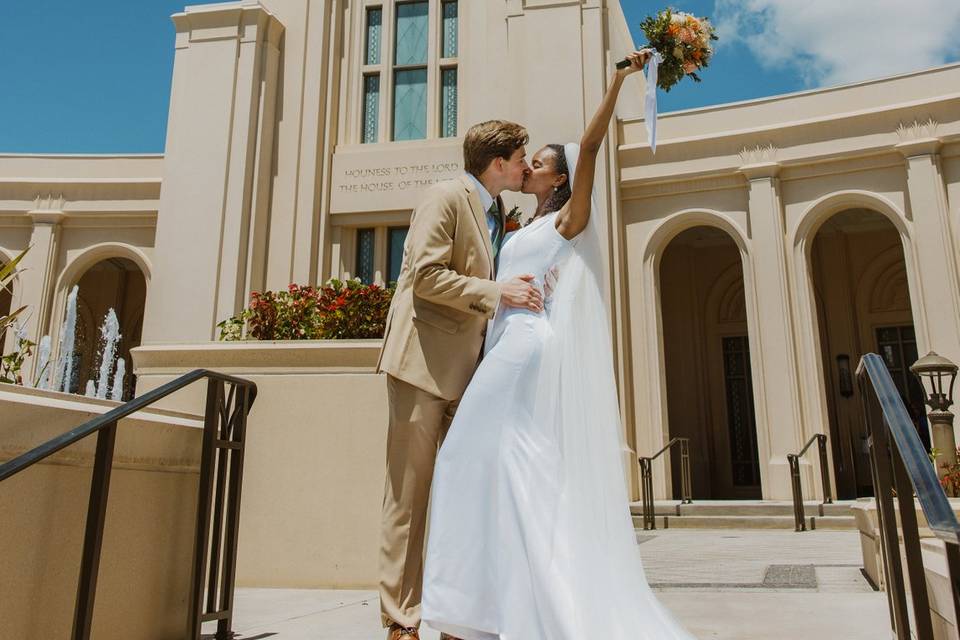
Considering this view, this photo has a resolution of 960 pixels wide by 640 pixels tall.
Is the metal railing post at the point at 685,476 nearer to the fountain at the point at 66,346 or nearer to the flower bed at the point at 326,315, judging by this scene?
the flower bed at the point at 326,315

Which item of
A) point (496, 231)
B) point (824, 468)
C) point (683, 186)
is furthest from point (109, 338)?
point (496, 231)

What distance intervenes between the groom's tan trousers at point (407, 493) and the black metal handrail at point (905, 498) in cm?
153

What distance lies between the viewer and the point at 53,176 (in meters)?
16.4

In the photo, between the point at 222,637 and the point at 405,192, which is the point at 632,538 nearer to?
the point at 222,637

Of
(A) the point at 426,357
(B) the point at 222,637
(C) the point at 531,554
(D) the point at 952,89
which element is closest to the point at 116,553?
(B) the point at 222,637

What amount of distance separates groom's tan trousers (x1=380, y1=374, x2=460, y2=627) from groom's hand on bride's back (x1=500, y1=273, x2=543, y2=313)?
46 cm

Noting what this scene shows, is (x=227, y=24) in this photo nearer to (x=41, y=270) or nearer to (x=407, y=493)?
(x=41, y=270)

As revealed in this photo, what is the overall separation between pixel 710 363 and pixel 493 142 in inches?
637

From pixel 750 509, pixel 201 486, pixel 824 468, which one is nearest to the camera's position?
pixel 201 486

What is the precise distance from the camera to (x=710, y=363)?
18250 millimetres

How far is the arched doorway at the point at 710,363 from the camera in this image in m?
17.6

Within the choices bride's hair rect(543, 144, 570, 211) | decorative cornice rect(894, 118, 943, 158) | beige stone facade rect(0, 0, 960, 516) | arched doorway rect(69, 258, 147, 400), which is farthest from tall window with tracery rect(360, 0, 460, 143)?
bride's hair rect(543, 144, 570, 211)

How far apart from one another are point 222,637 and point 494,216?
84.4 inches

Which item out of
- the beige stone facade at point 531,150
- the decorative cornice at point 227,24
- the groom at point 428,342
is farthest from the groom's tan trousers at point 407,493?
the decorative cornice at point 227,24
